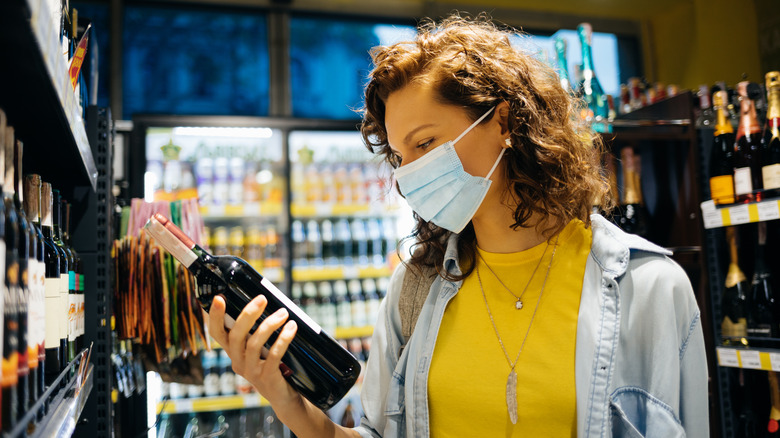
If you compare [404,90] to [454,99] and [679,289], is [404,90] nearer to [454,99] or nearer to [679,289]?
[454,99]

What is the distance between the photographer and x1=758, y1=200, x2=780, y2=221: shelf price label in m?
2.11

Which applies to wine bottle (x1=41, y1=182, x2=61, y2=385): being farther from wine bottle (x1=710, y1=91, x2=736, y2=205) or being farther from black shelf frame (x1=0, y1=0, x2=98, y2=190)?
wine bottle (x1=710, y1=91, x2=736, y2=205)

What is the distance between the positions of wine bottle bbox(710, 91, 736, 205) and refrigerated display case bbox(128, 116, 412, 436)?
6.37 ft

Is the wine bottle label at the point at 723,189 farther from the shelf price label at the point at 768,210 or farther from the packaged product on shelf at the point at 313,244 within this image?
the packaged product on shelf at the point at 313,244

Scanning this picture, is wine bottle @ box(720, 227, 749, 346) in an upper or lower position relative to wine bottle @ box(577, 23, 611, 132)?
lower

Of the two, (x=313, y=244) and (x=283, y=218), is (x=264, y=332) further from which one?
(x=313, y=244)

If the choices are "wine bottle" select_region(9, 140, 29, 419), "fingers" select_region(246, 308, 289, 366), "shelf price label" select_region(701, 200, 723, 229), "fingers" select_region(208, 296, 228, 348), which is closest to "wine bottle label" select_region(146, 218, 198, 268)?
"fingers" select_region(208, 296, 228, 348)

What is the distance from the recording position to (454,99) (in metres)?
1.32

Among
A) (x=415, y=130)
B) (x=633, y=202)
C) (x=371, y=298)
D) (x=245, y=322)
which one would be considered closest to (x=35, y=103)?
(x=245, y=322)

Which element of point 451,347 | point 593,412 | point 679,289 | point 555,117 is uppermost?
point 555,117

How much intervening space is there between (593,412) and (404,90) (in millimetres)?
820

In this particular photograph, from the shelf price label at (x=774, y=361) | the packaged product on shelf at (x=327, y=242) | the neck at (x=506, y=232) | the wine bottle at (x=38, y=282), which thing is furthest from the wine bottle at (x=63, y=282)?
the packaged product on shelf at (x=327, y=242)

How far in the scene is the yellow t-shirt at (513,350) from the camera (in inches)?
47.9

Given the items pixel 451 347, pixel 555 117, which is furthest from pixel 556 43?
pixel 451 347
